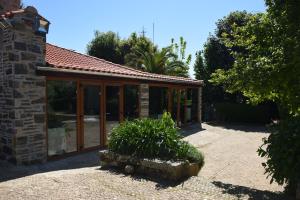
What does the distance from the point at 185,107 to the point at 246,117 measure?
19.1 ft

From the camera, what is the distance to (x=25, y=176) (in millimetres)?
6992

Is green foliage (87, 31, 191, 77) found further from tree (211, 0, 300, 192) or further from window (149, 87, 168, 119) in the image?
tree (211, 0, 300, 192)

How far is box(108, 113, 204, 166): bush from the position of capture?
745 centimetres

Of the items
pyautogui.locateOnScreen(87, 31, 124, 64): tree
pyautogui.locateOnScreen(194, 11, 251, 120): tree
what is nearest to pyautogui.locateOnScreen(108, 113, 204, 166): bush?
pyautogui.locateOnScreen(194, 11, 251, 120): tree

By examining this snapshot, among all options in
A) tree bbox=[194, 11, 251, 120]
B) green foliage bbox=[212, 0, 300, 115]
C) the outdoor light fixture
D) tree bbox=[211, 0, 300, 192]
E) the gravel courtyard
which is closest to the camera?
the gravel courtyard

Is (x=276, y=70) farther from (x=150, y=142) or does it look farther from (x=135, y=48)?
(x=135, y=48)

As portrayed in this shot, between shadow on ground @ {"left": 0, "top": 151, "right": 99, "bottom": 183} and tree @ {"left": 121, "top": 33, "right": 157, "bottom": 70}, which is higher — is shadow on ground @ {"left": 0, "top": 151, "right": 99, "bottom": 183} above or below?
below

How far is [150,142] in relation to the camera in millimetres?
7543

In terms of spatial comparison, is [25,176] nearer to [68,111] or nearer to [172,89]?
[68,111]

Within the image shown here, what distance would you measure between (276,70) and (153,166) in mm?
3309

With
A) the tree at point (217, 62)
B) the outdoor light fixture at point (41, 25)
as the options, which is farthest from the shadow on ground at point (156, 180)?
the tree at point (217, 62)

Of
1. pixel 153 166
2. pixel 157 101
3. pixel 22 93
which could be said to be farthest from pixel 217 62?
pixel 153 166

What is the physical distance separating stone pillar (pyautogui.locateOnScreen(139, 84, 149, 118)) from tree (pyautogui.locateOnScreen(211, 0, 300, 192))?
6102 mm

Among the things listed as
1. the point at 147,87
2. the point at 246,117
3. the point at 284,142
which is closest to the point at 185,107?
the point at 147,87
